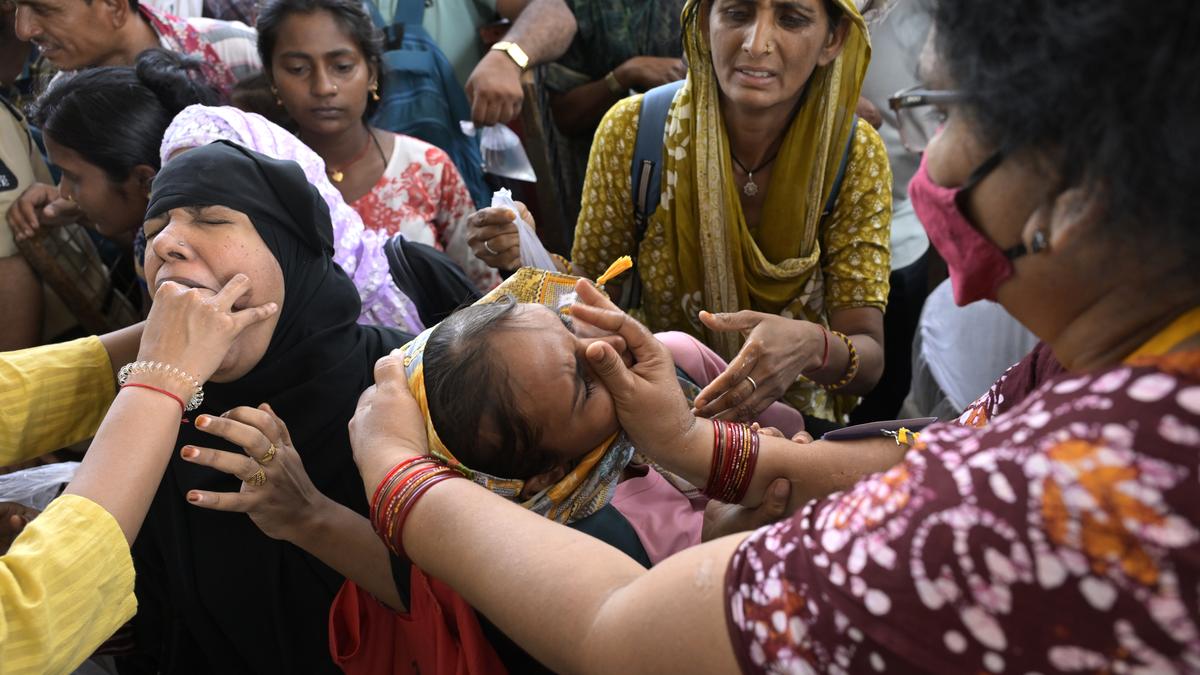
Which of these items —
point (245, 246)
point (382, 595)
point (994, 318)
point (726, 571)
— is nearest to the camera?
point (726, 571)

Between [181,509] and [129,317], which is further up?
[181,509]

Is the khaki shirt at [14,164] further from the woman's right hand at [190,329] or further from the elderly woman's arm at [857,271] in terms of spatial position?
the elderly woman's arm at [857,271]

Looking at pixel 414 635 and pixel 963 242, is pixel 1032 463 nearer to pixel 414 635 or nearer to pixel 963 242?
pixel 963 242

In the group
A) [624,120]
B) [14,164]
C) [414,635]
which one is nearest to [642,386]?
[414,635]

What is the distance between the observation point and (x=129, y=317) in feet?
12.1

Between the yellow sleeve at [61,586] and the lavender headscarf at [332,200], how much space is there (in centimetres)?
130

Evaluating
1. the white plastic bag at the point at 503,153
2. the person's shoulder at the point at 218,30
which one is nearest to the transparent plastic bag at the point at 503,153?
the white plastic bag at the point at 503,153

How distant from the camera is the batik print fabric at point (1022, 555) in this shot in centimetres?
76

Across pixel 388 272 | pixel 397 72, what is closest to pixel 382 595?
pixel 388 272

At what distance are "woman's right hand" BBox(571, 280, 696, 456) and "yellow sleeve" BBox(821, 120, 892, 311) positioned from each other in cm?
129

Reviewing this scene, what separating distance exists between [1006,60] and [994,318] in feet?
7.75

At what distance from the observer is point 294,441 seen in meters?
1.95

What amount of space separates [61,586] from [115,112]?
2.00 metres

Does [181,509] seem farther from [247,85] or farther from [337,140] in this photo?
[247,85]
